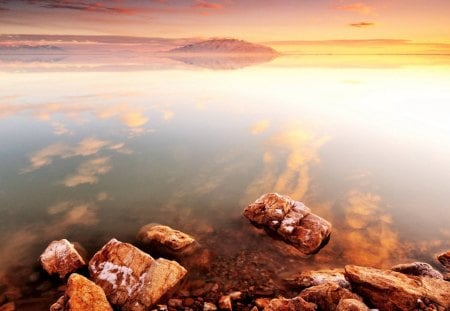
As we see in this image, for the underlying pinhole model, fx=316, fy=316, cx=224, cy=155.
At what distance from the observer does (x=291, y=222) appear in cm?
1206

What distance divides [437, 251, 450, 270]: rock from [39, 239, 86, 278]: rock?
12.3 m

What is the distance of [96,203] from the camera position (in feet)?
48.8

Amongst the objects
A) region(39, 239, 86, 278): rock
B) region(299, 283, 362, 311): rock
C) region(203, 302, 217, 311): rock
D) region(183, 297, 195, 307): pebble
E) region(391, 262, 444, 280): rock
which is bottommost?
region(183, 297, 195, 307): pebble

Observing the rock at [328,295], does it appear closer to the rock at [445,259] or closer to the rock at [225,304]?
the rock at [225,304]

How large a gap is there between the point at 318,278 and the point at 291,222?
2.81m

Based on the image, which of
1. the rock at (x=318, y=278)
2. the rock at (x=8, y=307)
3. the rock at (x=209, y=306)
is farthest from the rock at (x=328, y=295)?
the rock at (x=8, y=307)

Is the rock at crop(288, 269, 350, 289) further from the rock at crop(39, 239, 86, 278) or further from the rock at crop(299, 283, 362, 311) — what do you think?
the rock at crop(39, 239, 86, 278)

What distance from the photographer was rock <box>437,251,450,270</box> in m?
11.1

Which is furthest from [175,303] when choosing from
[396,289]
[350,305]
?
[396,289]

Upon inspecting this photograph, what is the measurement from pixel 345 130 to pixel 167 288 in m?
24.3

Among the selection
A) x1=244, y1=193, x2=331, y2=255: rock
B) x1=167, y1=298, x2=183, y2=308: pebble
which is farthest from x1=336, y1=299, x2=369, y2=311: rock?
x1=167, y1=298, x2=183, y2=308: pebble

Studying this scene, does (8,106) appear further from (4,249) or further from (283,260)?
(283,260)

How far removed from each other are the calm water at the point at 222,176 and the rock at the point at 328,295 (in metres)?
2.12

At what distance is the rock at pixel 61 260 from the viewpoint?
32.4ft
